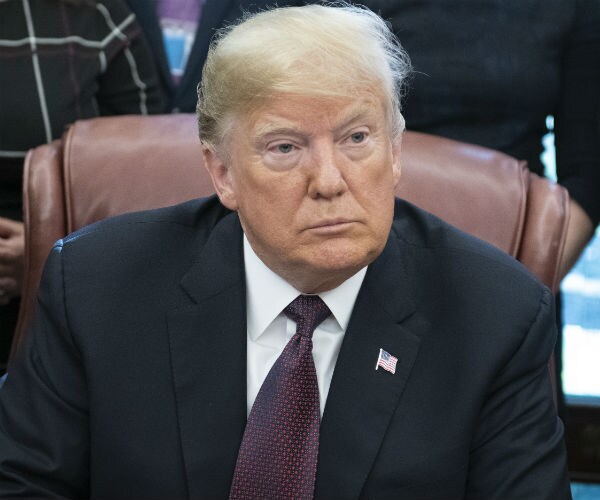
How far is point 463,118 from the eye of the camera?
2145 mm

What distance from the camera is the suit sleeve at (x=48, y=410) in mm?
1639

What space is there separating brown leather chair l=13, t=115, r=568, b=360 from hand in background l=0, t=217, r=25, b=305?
245mm

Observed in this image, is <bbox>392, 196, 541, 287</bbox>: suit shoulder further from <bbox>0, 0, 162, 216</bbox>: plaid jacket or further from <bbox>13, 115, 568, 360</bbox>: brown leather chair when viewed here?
<bbox>0, 0, 162, 216</bbox>: plaid jacket

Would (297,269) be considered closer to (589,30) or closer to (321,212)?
(321,212)

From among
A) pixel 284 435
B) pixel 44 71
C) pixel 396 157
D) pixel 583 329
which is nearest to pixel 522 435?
pixel 284 435

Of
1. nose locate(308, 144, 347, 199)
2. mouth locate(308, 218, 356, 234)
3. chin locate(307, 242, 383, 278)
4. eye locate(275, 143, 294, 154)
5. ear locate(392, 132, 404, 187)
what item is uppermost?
eye locate(275, 143, 294, 154)

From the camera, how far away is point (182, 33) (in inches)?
97.0

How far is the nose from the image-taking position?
1501 millimetres

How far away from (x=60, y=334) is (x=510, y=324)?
72 cm

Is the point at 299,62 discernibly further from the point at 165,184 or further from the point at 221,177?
the point at 165,184

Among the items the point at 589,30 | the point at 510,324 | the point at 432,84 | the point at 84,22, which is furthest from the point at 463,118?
the point at 84,22

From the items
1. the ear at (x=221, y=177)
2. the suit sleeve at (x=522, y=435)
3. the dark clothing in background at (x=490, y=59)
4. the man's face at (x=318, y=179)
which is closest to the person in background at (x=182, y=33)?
the dark clothing in background at (x=490, y=59)

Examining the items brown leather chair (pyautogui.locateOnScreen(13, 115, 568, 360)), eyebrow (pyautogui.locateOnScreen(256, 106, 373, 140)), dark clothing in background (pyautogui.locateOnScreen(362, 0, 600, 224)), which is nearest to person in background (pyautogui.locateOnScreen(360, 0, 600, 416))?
dark clothing in background (pyautogui.locateOnScreen(362, 0, 600, 224))

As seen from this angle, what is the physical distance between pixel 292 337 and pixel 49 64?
36.0 inches
